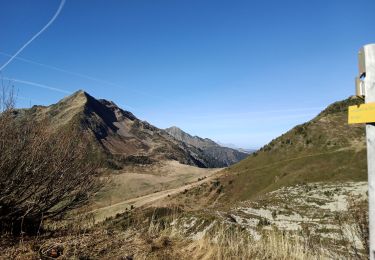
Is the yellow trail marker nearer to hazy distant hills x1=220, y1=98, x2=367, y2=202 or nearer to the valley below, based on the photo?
the valley below

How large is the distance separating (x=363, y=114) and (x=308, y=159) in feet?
151

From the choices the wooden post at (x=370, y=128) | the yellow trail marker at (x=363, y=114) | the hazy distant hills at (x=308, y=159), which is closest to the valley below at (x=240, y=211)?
the hazy distant hills at (x=308, y=159)

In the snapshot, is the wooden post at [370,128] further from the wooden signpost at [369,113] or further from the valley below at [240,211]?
the valley below at [240,211]

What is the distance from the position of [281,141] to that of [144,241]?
56856mm

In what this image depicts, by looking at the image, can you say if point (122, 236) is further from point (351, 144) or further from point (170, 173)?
point (170, 173)

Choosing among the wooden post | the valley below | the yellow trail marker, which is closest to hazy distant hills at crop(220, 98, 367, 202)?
the valley below

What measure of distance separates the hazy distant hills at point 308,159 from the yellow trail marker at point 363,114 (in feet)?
110

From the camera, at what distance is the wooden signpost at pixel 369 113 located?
5039 mm

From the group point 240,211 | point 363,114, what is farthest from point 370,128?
point 240,211

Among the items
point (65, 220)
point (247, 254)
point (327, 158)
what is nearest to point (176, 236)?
point (247, 254)

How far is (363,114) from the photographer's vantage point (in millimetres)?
5047

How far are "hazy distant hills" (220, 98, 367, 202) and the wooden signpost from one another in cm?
3348

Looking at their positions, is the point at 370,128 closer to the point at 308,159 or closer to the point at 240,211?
the point at 240,211

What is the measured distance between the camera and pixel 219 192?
181ft
